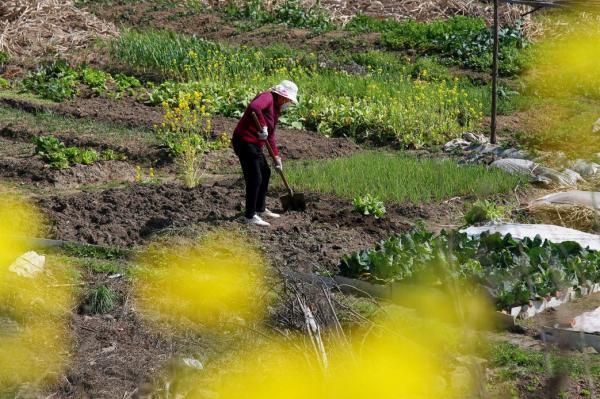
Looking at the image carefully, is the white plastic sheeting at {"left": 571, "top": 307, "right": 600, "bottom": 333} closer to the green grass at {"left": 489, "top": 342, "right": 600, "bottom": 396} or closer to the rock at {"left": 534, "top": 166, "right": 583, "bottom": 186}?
the green grass at {"left": 489, "top": 342, "right": 600, "bottom": 396}

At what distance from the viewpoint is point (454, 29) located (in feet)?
66.9

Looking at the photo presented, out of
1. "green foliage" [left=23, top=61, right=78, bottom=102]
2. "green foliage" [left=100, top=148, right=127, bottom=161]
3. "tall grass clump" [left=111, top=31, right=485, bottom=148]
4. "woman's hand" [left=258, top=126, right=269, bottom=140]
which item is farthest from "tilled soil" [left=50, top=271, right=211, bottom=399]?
"green foliage" [left=23, top=61, right=78, bottom=102]

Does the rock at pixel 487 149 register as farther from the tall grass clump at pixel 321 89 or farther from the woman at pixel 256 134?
the woman at pixel 256 134

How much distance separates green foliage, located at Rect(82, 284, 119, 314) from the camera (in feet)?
23.9

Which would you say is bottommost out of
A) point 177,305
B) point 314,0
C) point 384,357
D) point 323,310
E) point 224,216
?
point 314,0

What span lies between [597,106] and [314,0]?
34.3 feet

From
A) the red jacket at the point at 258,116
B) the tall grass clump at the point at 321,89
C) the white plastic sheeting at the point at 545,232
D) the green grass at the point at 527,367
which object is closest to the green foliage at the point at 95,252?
the red jacket at the point at 258,116

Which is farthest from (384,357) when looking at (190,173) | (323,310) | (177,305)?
(190,173)

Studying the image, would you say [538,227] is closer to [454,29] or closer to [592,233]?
[592,233]

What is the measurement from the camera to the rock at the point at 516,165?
11594mm

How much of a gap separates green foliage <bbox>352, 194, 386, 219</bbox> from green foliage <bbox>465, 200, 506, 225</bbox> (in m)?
0.79

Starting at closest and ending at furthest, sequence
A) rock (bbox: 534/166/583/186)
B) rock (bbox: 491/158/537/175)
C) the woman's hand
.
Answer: the woman's hand < rock (bbox: 534/166/583/186) < rock (bbox: 491/158/537/175)

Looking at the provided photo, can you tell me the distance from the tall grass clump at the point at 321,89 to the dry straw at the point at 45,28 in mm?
1186

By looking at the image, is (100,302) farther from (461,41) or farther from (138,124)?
(461,41)
